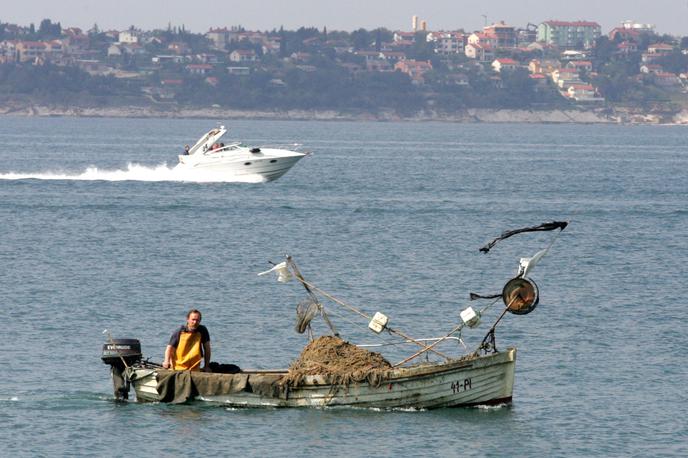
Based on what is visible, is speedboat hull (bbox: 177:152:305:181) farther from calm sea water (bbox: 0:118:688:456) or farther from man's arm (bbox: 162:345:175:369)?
man's arm (bbox: 162:345:175:369)

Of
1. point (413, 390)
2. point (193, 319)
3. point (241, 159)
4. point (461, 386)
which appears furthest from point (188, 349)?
point (241, 159)

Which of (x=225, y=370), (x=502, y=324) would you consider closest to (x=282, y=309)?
(x=502, y=324)

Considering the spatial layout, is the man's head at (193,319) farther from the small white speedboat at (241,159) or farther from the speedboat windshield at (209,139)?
the small white speedboat at (241,159)

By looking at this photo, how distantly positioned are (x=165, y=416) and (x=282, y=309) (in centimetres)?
1457

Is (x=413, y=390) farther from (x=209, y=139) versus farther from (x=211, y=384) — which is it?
(x=209, y=139)

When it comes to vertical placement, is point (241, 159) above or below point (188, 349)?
below

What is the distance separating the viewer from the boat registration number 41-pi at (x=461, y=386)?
2914cm

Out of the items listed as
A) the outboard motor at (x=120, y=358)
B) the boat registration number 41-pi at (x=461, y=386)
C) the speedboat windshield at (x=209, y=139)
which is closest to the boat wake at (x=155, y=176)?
the speedboat windshield at (x=209, y=139)

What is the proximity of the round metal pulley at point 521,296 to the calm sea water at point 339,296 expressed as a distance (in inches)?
84.8

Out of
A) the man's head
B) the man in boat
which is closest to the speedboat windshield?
the man in boat

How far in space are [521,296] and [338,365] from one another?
13.0ft

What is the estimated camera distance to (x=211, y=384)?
2964 cm

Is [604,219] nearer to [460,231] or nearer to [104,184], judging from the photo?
[460,231]

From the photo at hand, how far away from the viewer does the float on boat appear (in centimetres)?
2911
